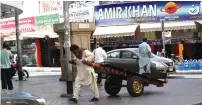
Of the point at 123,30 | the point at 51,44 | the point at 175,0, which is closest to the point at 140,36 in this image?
the point at 123,30

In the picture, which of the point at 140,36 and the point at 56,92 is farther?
the point at 140,36

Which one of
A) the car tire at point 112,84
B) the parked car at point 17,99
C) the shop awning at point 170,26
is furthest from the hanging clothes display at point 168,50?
the parked car at point 17,99

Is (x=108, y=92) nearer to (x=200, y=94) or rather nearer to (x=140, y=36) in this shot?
(x=200, y=94)

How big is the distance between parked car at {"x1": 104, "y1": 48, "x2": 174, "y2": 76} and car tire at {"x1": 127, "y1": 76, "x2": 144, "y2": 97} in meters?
6.21

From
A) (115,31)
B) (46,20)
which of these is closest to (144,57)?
(115,31)

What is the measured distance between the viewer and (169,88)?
13680mm

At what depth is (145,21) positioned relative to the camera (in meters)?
28.5

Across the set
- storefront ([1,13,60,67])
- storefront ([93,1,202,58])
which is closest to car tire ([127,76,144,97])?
storefront ([93,1,202,58])

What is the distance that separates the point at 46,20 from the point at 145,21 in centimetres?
875

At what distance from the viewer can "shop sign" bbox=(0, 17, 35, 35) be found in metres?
34.7

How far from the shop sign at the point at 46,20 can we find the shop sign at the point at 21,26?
76 centimetres

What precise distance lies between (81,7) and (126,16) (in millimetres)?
3969

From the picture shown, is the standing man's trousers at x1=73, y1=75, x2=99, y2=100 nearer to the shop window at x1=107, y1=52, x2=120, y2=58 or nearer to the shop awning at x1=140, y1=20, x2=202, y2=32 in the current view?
the shop window at x1=107, y1=52, x2=120, y2=58

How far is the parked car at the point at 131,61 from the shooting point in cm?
1830
